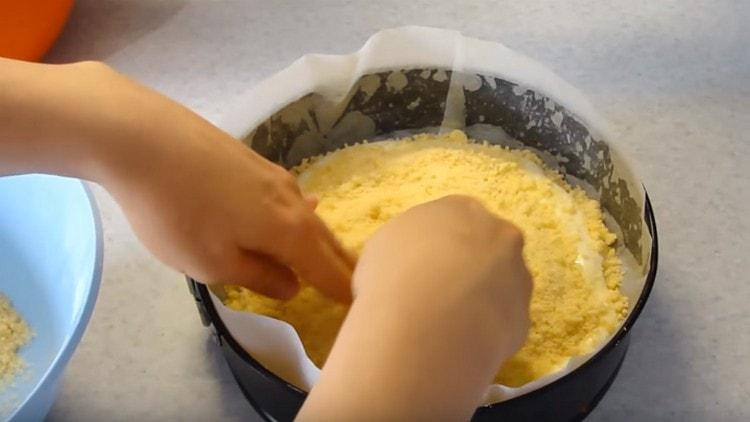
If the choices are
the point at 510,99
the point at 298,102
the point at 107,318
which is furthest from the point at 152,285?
the point at 510,99

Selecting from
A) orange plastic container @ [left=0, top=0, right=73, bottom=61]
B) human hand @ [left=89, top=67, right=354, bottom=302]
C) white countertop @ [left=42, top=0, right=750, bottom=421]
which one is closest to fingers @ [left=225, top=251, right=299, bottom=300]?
human hand @ [left=89, top=67, right=354, bottom=302]

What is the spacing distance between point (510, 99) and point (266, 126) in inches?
6.5

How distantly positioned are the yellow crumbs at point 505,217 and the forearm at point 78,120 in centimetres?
15

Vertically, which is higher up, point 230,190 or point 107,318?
point 230,190

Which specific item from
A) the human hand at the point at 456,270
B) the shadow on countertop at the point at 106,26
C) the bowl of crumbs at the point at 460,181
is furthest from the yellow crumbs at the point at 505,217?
the shadow on countertop at the point at 106,26

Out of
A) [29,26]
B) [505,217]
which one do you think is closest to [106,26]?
[29,26]

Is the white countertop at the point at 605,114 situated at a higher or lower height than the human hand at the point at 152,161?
lower

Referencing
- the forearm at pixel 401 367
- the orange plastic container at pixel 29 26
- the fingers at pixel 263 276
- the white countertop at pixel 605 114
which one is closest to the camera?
the forearm at pixel 401 367

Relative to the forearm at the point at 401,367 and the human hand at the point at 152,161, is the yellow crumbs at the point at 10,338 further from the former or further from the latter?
the forearm at the point at 401,367

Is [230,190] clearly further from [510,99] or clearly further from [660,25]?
[660,25]

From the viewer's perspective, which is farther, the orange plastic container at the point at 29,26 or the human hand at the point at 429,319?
the orange plastic container at the point at 29,26

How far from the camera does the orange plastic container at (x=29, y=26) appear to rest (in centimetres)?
71

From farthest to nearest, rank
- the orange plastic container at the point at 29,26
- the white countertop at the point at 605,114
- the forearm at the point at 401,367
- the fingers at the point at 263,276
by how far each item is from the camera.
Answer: the orange plastic container at the point at 29,26
the white countertop at the point at 605,114
the fingers at the point at 263,276
the forearm at the point at 401,367

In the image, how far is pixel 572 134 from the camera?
628mm
